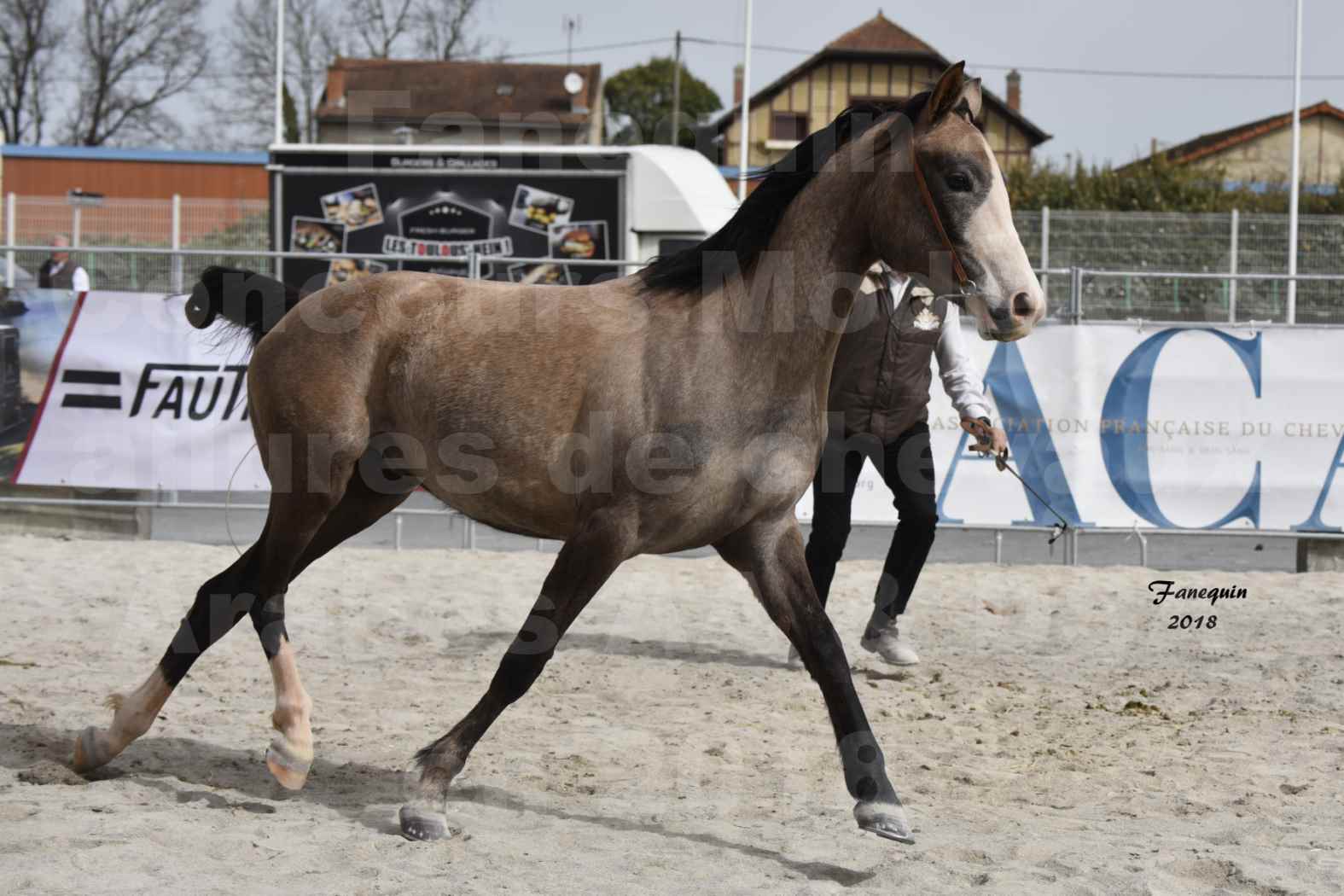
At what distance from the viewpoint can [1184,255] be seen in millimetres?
18109

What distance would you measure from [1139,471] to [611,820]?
18.1 feet

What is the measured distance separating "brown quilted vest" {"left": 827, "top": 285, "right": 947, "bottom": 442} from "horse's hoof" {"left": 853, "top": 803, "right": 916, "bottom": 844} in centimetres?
234

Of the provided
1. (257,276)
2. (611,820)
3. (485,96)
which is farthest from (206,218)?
(485,96)

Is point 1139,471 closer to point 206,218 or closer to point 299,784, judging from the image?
point 299,784

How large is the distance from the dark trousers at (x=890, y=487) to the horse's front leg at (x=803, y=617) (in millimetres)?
1972

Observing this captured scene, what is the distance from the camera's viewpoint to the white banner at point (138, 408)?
8469 millimetres

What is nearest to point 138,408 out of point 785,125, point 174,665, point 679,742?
point 174,665

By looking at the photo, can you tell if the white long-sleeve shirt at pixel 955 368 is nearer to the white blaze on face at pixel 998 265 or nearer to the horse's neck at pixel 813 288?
the horse's neck at pixel 813 288

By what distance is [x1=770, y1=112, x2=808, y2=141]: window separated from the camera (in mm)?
40438

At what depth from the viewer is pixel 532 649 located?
11.7 ft

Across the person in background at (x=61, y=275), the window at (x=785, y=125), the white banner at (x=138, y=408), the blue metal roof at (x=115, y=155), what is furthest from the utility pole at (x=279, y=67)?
the window at (x=785, y=125)

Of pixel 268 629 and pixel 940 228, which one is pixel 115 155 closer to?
pixel 268 629

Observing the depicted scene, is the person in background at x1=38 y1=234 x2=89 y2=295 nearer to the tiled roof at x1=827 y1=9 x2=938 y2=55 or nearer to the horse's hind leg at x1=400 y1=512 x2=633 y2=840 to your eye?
the horse's hind leg at x1=400 y1=512 x2=633 y2=840

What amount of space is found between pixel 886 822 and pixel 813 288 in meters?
1.38
